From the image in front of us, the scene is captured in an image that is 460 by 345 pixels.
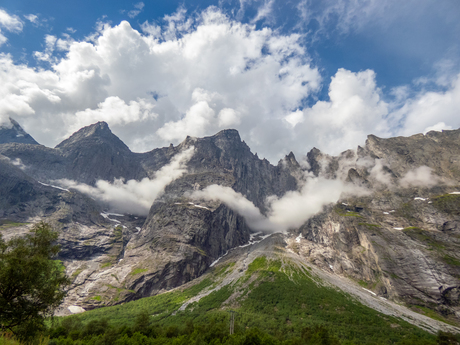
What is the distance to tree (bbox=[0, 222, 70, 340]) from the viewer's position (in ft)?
70.2

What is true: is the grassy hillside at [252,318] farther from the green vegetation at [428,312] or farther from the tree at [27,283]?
the tree at [27,283]

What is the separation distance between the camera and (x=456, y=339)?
95875mm

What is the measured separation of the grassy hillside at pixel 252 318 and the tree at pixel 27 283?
5586 centimetres

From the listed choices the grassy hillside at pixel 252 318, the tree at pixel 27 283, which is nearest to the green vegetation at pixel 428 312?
the grassy hillside at pixel 252 318

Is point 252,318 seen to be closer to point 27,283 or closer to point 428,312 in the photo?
point 428,312

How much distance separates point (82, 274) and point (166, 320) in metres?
105

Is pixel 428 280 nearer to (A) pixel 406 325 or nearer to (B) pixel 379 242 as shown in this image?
(B) pixel 379 242

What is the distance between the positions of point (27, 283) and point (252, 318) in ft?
382

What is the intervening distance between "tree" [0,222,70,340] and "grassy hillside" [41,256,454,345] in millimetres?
55860

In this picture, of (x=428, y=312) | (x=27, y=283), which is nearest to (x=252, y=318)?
(x=428, y=312)

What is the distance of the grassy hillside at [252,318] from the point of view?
3079 inches

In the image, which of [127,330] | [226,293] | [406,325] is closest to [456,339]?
[406,325]

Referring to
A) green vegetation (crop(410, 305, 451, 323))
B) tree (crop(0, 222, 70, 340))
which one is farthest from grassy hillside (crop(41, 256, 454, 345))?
tree (crop(0, 222, 70, 340))

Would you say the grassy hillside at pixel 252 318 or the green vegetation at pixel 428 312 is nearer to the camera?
the grassy hillside at pixel 252 318
